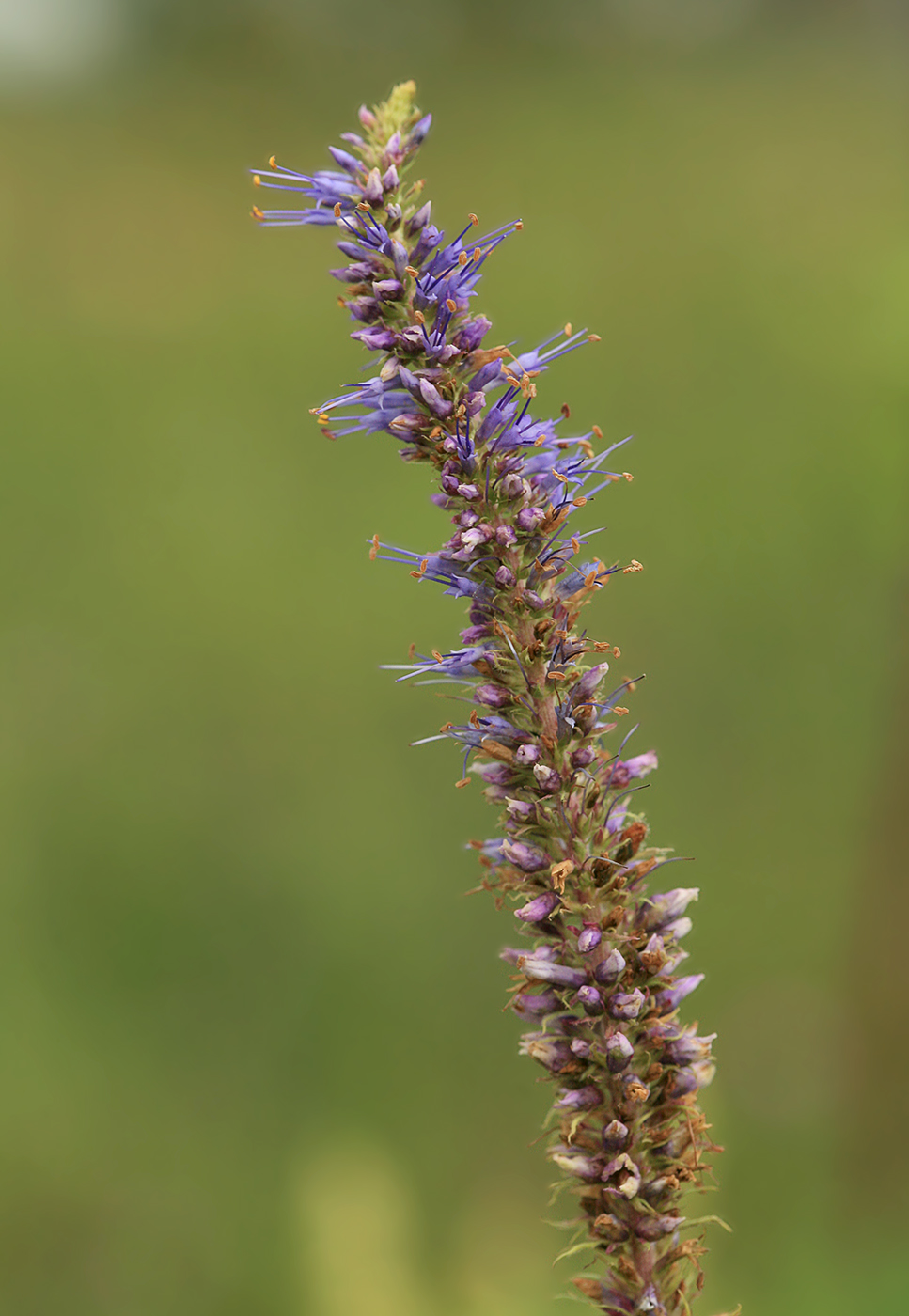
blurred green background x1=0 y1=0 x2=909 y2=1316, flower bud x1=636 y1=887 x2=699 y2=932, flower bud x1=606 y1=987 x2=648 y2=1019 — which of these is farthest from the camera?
blurred green background x1=0 y1=0 x2=909 y2=1316

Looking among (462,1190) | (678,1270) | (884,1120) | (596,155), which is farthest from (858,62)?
(678,1270)

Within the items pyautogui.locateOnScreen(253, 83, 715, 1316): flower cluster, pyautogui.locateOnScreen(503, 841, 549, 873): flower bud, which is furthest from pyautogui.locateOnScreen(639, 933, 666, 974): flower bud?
pyautogui.locateOnScreen(503, 841, 549, 873): flower bud

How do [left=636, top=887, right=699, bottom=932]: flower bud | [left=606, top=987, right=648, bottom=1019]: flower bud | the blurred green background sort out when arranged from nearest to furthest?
[left=606, top=987, right=648, bottom=1019]: flower bud
[left=636, top=887, right=699, bottom=932]: flower bud
the blurred green background

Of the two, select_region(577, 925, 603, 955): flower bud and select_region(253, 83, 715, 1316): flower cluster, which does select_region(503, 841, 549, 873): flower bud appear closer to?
select_region(253, 83, 715, 1316): flower cluster

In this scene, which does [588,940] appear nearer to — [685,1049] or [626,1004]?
[626,1004]

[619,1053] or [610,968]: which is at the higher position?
[610,968]

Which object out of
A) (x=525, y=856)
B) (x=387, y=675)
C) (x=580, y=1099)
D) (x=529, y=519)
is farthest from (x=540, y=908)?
(x=387, y=675)

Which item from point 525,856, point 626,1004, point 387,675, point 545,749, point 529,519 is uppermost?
point 387,675

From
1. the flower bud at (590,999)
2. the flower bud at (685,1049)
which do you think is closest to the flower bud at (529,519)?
the flower bud at (590,999)
